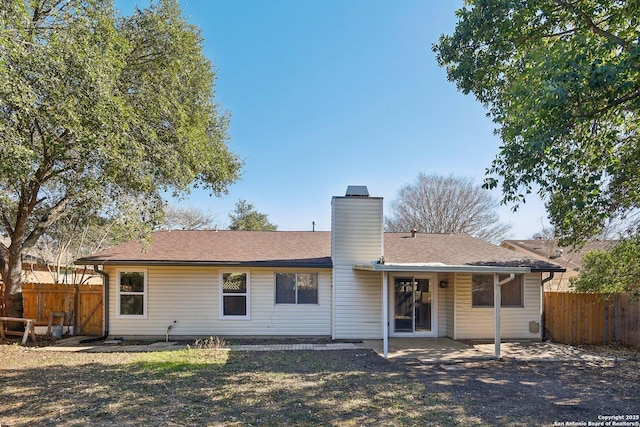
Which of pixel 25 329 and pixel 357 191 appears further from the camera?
pixel 357 191

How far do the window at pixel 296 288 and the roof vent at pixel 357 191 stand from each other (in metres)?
2.79

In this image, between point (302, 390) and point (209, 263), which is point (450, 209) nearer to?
point (209, 263)

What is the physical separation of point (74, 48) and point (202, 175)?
6.44m

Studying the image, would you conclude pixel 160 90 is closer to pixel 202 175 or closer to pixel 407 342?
pixel 202 175

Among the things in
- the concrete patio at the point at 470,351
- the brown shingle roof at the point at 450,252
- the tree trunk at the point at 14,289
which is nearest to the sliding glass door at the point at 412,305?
the concrete patio at the point at 470,351

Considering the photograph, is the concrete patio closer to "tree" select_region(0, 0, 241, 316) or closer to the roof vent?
the roof vent

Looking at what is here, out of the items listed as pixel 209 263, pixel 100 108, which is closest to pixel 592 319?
pixel 209 263

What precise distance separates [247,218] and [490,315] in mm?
22013

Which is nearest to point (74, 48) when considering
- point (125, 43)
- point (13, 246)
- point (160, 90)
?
point (125, 43)

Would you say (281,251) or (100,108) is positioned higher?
(100,108)

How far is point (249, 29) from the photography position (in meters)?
12.4

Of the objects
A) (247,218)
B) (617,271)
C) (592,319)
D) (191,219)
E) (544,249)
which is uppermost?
(191,219)

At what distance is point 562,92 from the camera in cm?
559

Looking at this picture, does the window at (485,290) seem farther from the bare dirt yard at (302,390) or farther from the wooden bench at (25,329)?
the wooden bench at (25,329)
